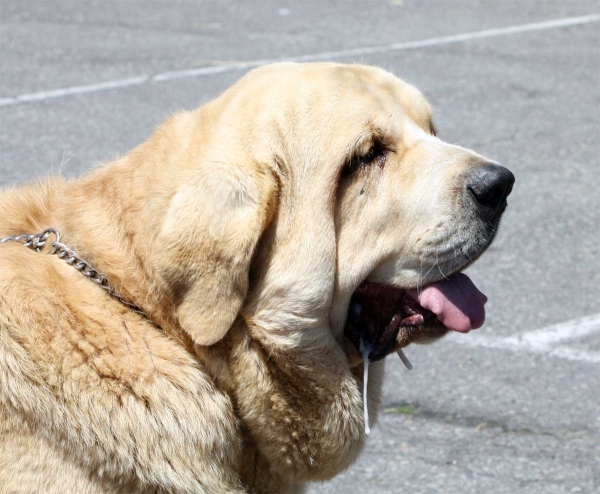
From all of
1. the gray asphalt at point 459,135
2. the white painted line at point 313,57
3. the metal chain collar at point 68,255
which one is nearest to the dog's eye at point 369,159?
the metal chain collar at point 68,255

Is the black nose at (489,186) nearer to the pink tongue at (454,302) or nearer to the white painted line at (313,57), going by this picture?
the pink tongue at (454,302)

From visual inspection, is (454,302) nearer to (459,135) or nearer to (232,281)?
(232,281)

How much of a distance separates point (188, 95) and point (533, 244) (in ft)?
11.7

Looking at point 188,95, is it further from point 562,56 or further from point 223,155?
point 223,155

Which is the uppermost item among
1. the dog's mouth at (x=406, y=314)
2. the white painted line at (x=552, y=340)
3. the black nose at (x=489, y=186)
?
the black nose at (x=489, y=186)

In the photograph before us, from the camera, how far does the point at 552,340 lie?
473 centimetres

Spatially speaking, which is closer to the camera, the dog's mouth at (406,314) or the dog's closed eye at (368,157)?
the dog's closed eye at (368,157)

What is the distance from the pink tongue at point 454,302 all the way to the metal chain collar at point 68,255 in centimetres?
89

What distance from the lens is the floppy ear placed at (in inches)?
103

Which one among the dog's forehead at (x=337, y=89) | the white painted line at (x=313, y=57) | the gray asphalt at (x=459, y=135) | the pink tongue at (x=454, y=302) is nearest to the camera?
the dog's forehead at (x=337, y=89)

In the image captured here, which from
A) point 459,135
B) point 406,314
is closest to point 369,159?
point 406,314

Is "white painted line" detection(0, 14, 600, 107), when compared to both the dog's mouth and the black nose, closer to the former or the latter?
the dog's mouth

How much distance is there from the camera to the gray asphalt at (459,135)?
12.9ft

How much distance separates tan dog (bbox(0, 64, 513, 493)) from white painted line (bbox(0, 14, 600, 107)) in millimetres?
5174
